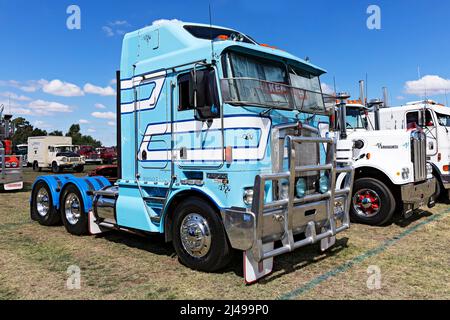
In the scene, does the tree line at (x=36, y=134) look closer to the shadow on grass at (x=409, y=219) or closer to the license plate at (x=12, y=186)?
the license plate at (x=12, y=186)

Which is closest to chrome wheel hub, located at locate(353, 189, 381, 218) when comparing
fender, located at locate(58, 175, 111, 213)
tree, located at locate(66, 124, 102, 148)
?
fender, located at locate(58, 175, 111, 213)

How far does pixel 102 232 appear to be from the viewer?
749cm

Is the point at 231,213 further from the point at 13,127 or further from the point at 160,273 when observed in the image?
the point at 13,127

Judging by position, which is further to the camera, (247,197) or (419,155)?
(419,155)

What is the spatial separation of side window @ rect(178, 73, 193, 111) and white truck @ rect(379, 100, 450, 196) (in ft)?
20.4

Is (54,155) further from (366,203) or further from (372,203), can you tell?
(372,203)

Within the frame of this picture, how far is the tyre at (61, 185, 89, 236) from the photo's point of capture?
7312mm

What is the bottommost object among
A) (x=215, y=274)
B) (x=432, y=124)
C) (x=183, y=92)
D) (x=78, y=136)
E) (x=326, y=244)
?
(x=215, y=274)

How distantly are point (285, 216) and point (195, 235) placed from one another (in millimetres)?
1175

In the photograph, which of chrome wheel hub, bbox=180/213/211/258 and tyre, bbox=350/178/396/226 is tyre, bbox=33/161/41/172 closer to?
tyre, bbox=350/178/396/226

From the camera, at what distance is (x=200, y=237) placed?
4.97m

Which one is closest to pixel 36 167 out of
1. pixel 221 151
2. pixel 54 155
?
pixel 54 155

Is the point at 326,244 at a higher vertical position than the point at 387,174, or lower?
lower

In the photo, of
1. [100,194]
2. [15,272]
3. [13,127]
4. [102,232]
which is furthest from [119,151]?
[13,127]
